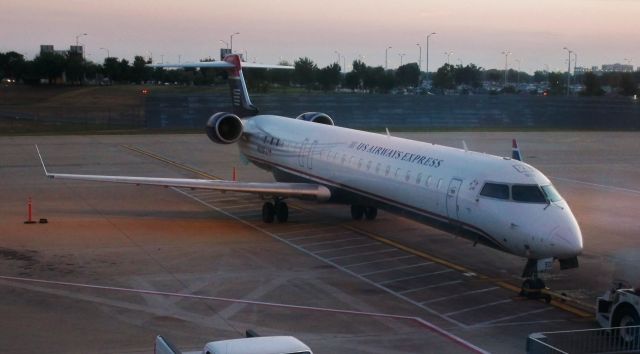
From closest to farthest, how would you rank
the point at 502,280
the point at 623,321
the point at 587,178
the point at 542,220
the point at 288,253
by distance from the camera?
1. the point at 623,321
2. the point at 542,220
3. the point at 502,280
4. the point at 288,253
5. the point at 587,178

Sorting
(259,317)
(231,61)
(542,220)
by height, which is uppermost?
(231,61)

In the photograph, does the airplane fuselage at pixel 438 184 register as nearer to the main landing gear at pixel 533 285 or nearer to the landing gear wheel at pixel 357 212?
the main landing gear at pixel 533 285

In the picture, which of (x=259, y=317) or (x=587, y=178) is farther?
(x=587, y=178)

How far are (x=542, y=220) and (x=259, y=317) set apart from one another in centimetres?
597

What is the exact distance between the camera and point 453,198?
1897cm

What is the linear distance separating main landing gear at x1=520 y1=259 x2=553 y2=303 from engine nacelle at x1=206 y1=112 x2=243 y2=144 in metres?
14.8

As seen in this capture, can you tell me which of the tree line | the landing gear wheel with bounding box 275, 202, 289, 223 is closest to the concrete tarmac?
the landing gear wheel with bounding box 275, 202, 289, 223

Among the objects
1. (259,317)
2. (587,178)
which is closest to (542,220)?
(259,317)

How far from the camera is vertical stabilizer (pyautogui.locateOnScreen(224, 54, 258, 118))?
33.0 meters

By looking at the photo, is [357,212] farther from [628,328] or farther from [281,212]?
[628,328]

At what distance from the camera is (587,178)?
37.9 m

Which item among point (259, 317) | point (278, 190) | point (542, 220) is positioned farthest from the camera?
point (278, 190)

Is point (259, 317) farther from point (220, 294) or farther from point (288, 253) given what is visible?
point (288, 253)

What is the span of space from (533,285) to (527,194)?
1.94 m
